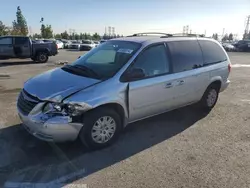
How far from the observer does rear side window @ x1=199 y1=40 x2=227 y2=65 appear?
5357 millimetres

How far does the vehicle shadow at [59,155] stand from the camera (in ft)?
10.3

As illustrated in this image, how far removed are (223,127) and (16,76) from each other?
8.35m

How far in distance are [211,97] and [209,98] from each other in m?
0.08

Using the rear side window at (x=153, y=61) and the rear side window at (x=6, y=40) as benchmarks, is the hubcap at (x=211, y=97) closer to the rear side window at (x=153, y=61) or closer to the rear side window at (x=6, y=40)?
the rear side window at (x=153, y=61)

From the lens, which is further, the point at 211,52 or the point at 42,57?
the point at 42,57

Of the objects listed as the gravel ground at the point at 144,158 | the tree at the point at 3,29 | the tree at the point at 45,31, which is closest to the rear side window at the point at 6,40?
the gravel ground at the point at 144,158

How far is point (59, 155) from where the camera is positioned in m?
3.67

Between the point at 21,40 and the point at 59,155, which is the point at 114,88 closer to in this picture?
the point at 59,155

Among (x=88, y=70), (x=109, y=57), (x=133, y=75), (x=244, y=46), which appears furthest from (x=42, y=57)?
(x=244, y=46)

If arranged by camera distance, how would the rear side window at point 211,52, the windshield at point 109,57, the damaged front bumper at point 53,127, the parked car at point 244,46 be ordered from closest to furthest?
the damaged front bumper at point 53,127 → the windshield at point 109,57 → the rear side window at point 211,52 → the parked car at point 244,46

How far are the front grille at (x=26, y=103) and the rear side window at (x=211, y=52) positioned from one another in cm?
365

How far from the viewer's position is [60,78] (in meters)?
4.00

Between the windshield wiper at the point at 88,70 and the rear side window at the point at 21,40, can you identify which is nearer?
the windshield wiper at the point at 88,70

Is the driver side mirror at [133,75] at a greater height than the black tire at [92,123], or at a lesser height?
greater
